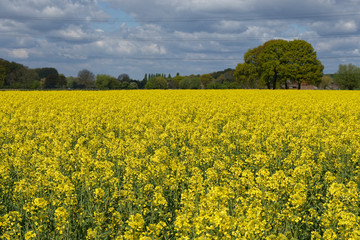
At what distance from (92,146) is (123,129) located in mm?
4134

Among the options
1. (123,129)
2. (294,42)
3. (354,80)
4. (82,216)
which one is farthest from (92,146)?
(354,80)

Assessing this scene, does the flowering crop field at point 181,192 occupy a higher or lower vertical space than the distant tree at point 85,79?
lower

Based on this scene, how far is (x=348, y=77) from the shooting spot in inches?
4178

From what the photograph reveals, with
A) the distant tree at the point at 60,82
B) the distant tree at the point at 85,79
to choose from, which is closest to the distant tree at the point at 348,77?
the distant tree at the point at 85,79

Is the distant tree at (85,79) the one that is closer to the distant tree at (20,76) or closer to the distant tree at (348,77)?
the distant tree at (20,76)

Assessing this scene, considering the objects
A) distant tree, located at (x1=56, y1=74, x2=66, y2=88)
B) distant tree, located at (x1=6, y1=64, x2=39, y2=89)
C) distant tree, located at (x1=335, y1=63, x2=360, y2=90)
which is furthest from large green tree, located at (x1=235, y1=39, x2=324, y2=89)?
distant tree, located at (x1=6, y1=64, x2=39, y2=89)

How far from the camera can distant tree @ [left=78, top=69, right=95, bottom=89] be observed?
481 ft

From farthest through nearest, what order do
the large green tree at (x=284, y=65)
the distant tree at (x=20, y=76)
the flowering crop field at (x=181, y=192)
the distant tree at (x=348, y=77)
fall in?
the distant tree at (x=20, y=76)
the distant tree at (x=348, y=77)
the large green tree at (x=284, y=65)
the flowering crop field at (x=181, y=192)

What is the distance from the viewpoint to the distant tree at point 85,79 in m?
147

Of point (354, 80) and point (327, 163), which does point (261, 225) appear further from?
point (354, 80)

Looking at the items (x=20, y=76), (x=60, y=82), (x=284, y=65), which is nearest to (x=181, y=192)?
(x=284, y=65)

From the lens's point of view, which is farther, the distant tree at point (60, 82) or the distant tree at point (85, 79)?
the distant tree at point (60, 82)

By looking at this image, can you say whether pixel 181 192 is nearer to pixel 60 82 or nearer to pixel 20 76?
pixel 20 76

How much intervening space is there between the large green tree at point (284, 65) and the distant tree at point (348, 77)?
2862cm
